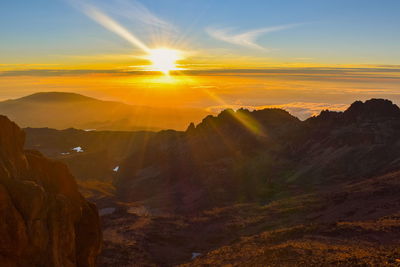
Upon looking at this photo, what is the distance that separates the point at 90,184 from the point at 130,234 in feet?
171

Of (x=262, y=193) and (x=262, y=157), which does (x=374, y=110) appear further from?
(x=262, y=193)

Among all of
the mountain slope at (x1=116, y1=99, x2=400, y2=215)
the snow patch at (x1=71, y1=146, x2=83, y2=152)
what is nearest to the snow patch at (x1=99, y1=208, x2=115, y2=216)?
the mountain slope at (x1=116, y1=99, x2=400, y2=215)

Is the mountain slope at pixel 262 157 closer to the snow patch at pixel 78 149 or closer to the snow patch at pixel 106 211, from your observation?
the snow patch at pixel 106 211

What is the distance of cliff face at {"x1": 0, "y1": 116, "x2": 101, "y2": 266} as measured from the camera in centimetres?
2161

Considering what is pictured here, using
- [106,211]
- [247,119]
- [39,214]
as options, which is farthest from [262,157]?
[39,214]

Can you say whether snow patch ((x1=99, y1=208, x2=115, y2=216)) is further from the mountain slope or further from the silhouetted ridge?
the silhouetted ridge

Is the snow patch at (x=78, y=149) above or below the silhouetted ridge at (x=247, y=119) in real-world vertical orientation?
below

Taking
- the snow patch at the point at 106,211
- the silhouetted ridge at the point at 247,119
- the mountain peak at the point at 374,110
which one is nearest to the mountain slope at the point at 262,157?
the silhouetted ridge at the point at 247,119

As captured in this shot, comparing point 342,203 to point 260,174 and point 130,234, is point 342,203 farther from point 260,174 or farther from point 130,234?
point 260,174

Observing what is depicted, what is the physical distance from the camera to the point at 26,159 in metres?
28.0

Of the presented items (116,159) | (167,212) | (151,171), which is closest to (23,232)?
(167,212)

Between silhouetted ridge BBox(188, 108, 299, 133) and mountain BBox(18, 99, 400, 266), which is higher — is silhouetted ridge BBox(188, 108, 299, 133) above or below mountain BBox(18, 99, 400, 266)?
above

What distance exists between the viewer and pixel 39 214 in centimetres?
2342

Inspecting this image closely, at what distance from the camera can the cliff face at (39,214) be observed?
21.6 metres
